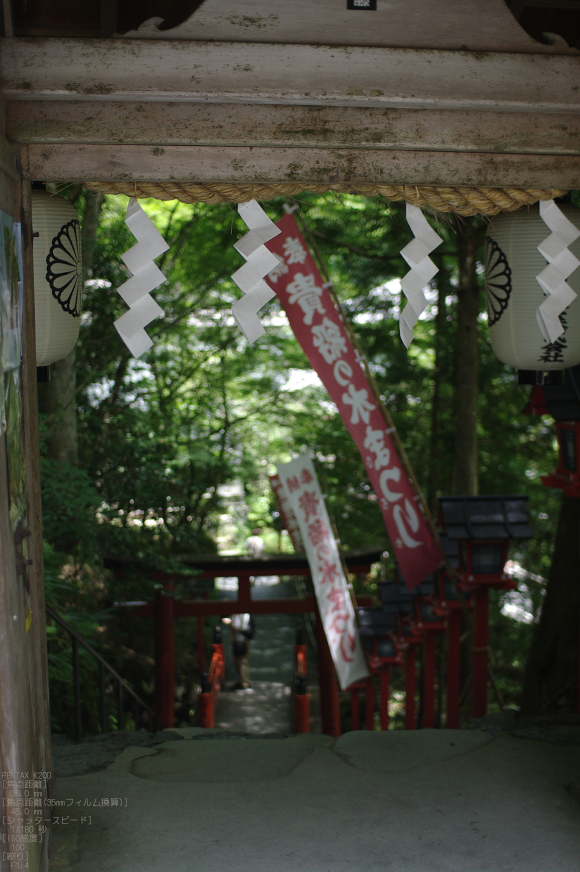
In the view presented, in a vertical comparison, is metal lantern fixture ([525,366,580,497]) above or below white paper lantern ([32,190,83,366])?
below

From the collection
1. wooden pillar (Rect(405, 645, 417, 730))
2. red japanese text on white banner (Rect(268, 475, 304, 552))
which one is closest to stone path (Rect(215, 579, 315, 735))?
wooden pillar (Rect(405, 645, 417, 730))

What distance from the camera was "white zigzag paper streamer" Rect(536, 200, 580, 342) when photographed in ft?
9.48

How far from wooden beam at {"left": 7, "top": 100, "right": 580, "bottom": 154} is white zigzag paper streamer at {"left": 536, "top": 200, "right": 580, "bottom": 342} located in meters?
0.29

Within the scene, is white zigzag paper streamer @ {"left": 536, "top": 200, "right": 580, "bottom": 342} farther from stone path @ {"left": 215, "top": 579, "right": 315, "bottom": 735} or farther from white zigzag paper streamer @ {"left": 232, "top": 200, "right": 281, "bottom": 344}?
stone path @ {"left": 215, "top": 579, "right": 315, "bottom": 735}

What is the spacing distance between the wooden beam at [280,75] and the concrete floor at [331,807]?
9.80ft

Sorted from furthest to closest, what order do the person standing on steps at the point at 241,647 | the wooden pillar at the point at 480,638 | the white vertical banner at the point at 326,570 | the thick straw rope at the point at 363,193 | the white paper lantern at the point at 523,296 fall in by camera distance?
the person standing on steps at the point at 241,647 → the white vertical banner at the point at 326,570 → the wooden pillar at the point at 480,638 → the white paper lantern at the point at 523,296 → the thick straw rope at the point at 363,193

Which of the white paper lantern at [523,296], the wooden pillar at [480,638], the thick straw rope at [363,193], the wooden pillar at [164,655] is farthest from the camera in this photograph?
the wooden pillar at [164,655]

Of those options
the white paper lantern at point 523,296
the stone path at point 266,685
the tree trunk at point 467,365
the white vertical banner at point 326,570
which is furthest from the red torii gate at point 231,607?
the white paper lantern at point 523,296

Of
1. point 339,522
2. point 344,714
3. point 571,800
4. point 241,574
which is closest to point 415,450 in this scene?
point 339,522

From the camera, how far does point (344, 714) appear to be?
1230 cm

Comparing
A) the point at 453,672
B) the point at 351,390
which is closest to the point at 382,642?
the point at 453,672

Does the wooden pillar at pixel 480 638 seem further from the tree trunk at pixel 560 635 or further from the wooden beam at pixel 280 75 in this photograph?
the wooden beam at pixel 280 75

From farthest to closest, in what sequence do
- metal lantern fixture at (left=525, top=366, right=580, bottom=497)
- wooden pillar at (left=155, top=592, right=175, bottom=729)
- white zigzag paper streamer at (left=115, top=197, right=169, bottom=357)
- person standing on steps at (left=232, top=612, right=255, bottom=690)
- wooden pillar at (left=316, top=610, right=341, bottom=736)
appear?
person standing on steps at (left=232, top=612, right=255, bottom=690), wooden pillar at (left=316, top=610, right=341, bottom=736), wooden pillar at (left=155, top=592, right=175, bottom=729), metal lantern fixture at (left=525, top=366, right=580, bottom=497), white zigzag paper streamer at (left=115, top=197, right=169, bottom=357)

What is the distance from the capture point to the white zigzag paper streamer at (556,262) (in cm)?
289
